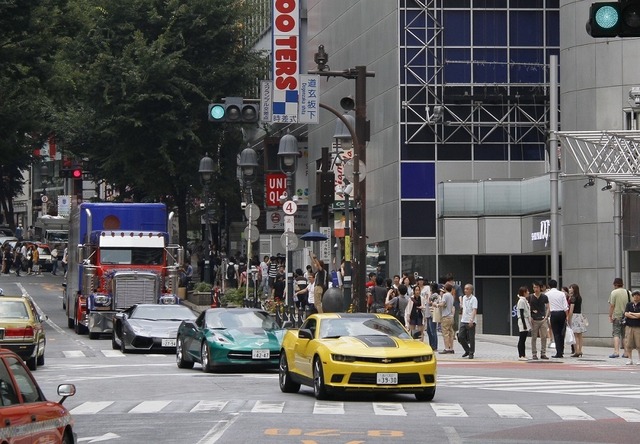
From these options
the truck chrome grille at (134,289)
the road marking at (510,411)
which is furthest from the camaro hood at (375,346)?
the truck chrome grille at (134,289)

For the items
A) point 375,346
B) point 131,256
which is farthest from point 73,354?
point 375,346

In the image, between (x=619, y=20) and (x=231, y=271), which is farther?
(x=231, y=271)

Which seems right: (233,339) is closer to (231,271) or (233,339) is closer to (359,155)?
(359,155)

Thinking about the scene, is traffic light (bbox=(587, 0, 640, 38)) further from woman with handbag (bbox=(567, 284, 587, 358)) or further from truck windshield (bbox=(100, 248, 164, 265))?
truck windshield (bbox=(100, 248, 164, 265))

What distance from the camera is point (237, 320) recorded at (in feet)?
94.3

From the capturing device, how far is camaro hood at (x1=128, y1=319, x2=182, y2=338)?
3550cm

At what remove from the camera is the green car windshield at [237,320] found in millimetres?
28641

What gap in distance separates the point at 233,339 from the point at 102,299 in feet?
50.5

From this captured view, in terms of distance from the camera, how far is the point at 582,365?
32250 mm

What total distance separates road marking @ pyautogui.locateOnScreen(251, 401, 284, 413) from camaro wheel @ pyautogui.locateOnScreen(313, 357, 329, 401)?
2.11ft

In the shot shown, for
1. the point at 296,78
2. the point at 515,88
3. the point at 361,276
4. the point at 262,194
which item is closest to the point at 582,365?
the point at 361,276

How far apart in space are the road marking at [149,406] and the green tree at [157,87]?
43.9 meters

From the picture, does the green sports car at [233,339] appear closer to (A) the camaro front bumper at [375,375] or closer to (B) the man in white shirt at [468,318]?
(B) the man in white shirt at [468,318]

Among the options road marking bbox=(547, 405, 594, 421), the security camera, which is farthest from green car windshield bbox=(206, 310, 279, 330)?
the security camera
